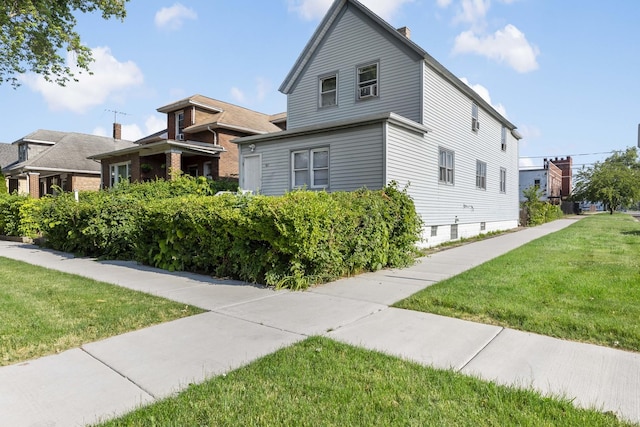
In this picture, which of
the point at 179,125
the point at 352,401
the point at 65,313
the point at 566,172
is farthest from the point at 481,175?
the point at 566,172

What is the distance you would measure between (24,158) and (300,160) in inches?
1143

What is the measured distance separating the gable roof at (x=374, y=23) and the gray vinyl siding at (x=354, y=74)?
0.53 ft

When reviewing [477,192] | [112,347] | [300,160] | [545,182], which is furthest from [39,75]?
[545,182]

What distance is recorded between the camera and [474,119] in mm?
16531

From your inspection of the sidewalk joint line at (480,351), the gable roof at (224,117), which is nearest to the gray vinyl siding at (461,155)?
the sidewalk joint line at (480,351)

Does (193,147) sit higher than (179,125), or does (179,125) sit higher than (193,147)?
(179,125)

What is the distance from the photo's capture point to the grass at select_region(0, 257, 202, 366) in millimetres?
3707

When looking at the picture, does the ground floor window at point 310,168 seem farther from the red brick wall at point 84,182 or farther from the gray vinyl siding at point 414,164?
the red brick wall at point 84,182

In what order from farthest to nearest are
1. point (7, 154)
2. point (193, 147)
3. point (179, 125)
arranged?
point (7, 154) < point (179, 125) < point (193, 147)

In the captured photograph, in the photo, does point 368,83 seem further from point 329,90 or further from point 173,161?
point 173,161

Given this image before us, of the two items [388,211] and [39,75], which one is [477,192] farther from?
[39,75]

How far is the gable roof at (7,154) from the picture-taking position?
35.6m

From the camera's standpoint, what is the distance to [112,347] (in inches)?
144

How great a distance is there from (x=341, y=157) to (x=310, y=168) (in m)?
1.36
